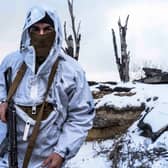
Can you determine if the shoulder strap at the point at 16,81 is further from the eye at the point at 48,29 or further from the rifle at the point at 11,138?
the eye at the point at 48,29

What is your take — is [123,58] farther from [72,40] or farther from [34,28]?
[34,28]

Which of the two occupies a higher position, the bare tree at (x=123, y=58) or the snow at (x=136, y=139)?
the snow at (x=136, y=139)

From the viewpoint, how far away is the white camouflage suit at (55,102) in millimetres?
3871

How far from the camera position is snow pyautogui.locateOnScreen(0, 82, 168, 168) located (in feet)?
32.1

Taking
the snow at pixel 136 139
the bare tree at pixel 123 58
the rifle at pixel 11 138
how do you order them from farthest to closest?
the bare tree at pixel 123 58 < the snow at pixel 136 139 < the rifle at pixel 11 138

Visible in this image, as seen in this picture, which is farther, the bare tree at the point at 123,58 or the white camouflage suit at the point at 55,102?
the bare tree at the point at 123,58

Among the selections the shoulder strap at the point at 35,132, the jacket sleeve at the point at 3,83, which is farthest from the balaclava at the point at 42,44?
the jacket sleeve at the point at 3,83

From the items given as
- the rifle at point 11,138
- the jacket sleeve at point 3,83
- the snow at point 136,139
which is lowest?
the snow at point 136,139

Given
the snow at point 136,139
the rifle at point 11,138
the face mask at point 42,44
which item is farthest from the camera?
the snow at point 136,139

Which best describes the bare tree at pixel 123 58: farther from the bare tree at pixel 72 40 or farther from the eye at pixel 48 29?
the eye at pixel 48 29

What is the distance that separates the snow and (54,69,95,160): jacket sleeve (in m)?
5.10

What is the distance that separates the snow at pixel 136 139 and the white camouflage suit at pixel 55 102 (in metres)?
5.13

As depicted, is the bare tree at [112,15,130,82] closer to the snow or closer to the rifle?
the snow

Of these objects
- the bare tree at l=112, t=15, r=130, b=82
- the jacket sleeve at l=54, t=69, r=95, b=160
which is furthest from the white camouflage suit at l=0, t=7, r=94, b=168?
the bare tree at l=112, t=15, r=130, b=82
